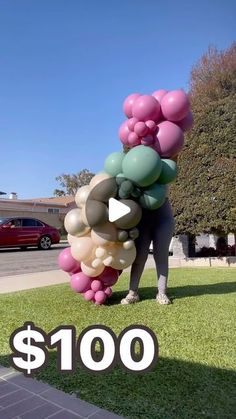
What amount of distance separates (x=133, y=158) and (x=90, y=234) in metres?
1.15

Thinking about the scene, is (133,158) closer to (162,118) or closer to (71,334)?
(162,118)

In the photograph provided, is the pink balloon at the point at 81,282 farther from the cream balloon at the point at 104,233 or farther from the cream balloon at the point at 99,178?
the cream balloon at the point at 99,178

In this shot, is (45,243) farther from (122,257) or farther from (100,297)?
(122,257)

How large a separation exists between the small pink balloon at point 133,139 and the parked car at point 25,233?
12.5m

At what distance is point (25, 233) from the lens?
1698 cm

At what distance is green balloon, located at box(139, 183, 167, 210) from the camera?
4.73 meters

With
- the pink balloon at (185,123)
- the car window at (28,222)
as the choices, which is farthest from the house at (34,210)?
the pink balloon at (185,123)

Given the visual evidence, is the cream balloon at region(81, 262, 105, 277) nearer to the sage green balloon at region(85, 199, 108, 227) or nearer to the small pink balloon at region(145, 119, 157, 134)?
the sage green balloon at region(85, 199, 108, 227)

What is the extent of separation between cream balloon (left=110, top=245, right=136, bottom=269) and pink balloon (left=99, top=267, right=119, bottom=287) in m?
0.21

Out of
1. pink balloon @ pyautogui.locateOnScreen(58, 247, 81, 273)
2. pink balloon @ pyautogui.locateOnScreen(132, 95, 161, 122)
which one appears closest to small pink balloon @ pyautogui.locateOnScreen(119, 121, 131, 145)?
pink balloon @ pyautogui.locateOnScreen(132, 95, 161, 122)

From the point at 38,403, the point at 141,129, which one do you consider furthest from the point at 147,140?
the point at 38,403

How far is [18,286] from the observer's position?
7.77m

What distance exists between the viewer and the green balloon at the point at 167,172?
189 inches

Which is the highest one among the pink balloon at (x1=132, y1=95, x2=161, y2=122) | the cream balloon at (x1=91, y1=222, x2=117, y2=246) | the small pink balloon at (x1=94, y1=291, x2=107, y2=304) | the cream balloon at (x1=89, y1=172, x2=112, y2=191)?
the pink balloon at (x1=132, y1=95, x2=161, y2=122)
